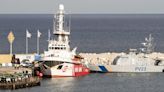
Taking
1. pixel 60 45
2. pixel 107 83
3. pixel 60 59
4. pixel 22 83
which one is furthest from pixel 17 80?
pixel 60 45

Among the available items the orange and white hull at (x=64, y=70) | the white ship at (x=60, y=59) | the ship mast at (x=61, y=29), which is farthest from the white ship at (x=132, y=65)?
the ship mast at (x=61, y=29)

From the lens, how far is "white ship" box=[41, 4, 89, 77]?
365 ft

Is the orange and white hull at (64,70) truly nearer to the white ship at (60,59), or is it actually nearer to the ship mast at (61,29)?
the white ship at (60,59)

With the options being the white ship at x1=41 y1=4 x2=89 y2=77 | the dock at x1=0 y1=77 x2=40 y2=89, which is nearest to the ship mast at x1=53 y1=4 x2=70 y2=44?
the white ship at x1=41 y1=4 x2=89 y2=77

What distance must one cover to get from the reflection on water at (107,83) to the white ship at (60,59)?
1.90 meters

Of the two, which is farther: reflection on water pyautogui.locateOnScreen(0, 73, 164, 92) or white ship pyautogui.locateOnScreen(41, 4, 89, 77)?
white ship pyautogui.locateOnScreen(41, 4, 89, 77)

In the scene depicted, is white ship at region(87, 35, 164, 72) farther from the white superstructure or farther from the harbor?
the white superstructure

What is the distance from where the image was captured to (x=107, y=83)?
10450cm

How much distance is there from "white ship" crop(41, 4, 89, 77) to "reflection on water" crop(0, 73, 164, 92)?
6.23 ft

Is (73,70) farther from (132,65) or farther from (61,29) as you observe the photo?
(132,65)

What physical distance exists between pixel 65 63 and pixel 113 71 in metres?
9.28

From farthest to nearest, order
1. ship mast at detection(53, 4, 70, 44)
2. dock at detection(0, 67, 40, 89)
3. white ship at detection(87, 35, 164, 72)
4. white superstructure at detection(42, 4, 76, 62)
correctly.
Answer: white ship at detection(87, 35, 164, 72), ship mast at detection(53, 4, 70, 44), white superstructure at detection(42, 4, 76, 62), dock at detection(0, 67, 40, 89)

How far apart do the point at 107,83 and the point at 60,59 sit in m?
10.3

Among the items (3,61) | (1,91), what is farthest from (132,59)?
(1,91)
